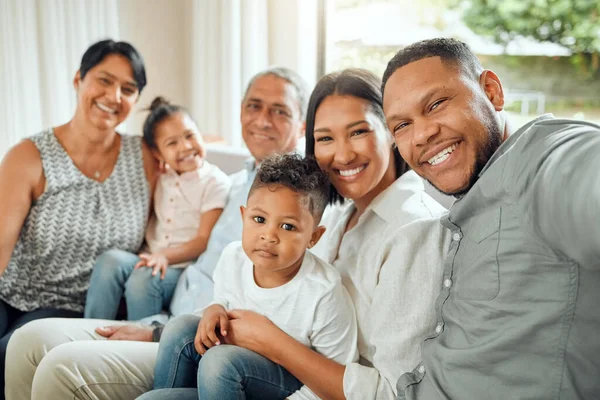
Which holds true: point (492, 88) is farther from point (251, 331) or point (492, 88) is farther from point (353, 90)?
point (251, 331)

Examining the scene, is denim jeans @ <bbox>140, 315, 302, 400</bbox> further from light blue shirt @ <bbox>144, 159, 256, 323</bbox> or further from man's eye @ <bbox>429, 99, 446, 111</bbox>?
man's eye @ <bbox>429, 99, 446, 111</bbox>

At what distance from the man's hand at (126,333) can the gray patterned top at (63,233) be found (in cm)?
33

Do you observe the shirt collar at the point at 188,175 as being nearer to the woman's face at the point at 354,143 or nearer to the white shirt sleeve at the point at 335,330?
the woman's face at the point at 354,143

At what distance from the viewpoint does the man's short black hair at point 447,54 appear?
1.21 metres

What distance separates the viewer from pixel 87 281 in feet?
7.06

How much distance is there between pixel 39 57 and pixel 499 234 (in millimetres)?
3188

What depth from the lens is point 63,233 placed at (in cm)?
208

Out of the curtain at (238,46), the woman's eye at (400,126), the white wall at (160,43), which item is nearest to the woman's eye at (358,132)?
the woman's eye at (400,126)

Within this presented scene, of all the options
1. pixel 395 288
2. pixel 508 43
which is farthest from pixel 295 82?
pixel 508 43

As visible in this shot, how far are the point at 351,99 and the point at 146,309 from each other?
0.99m

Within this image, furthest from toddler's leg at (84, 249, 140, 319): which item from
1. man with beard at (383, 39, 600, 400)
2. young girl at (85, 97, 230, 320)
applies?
man with beard at (383, 39, 600, 400)

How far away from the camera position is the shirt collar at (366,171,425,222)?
4.80ft

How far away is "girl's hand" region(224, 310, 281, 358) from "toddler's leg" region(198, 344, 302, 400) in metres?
0.02

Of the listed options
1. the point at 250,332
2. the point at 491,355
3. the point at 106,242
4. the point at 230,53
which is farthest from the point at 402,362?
the point at 230,53
